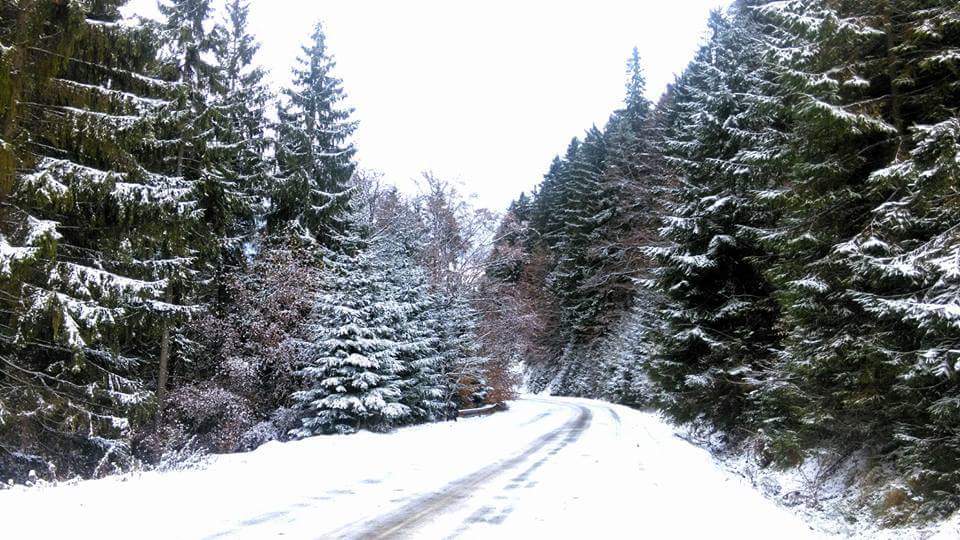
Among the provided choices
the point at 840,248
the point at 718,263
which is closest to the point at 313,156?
the point at 718,263

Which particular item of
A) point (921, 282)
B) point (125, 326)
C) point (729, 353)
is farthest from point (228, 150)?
point (921, 282)

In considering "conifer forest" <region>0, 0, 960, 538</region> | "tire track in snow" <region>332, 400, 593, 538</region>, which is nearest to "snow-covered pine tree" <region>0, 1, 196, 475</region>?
"conifer forest" <region>0, 0, 960, 538</region>

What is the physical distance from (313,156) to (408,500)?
15.8 metres

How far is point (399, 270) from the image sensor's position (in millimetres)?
19891

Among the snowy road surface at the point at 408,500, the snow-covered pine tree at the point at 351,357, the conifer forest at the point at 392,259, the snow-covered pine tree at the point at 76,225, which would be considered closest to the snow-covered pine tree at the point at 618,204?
the conifer forest at the point at 392,259

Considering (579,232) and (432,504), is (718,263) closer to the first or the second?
(432,504)

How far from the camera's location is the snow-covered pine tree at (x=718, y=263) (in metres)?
13.7

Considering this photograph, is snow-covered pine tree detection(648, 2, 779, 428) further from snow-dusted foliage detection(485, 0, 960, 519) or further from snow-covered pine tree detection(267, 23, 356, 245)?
snow-covered pine tree detection(267, 23, 356, 245)

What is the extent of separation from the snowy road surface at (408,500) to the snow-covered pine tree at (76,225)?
2941 mm

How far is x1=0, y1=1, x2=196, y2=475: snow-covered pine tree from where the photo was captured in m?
9.08

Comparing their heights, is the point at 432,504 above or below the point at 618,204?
below

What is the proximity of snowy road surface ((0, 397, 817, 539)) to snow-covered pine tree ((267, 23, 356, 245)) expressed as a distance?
9425mm

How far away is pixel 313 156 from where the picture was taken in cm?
2059

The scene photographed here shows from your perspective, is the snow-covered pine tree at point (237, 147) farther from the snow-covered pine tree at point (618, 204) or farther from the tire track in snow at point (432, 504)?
the snow-covered pine tree at point (618, 204)
